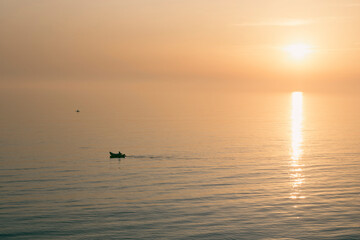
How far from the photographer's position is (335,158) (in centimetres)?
8138

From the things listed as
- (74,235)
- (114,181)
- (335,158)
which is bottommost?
(74,235)

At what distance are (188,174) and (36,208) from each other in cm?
2652

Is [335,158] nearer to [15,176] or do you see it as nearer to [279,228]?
[279,228]

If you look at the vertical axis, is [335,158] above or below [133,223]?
above

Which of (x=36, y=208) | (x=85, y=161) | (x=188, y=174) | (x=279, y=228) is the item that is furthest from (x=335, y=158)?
(x=36, y=208)

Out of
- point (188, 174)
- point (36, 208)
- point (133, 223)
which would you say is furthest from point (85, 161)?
point (133, 223)

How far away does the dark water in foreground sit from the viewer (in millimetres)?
42812

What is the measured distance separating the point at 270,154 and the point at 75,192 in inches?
1798

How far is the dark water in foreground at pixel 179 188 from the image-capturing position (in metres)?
42.8

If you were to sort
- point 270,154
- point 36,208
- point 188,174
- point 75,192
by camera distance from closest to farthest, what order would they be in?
point 36,208 → point 75,192 → point 188,174 → point 270,154

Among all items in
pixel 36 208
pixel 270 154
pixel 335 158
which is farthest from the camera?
pixel 270 154

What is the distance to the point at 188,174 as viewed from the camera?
222ft

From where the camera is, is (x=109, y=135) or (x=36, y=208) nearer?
(x=36, y=208)

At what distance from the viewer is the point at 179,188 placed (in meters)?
58.4
